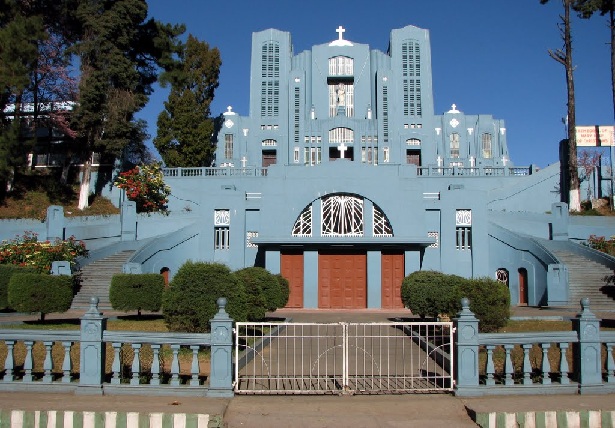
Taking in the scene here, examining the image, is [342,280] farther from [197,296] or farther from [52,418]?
[52,418]

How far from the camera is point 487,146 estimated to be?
46.8 meters

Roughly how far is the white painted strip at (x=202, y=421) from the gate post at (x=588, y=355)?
5477mm

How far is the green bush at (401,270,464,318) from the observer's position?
16283 millimetres

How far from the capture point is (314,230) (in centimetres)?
2772

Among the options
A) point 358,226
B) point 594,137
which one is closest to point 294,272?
point 358,226

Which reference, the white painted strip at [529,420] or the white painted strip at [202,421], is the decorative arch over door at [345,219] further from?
the white painted strip at [202,421]

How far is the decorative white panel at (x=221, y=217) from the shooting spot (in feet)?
97.1

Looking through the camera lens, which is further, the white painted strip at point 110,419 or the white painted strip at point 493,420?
the white painted strip at point 493,420

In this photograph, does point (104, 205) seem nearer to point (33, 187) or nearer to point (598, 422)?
point (33, 187)

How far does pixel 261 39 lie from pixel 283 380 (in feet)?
134

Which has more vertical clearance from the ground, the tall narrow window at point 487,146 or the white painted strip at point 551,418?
the tall narrow window at point 487,146

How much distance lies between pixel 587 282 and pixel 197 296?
20375 millimetres

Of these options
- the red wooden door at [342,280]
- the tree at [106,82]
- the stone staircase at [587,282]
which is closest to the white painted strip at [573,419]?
the stone staircase at [587,282]

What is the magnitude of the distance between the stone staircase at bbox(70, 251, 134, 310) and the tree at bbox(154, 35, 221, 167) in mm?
14528
